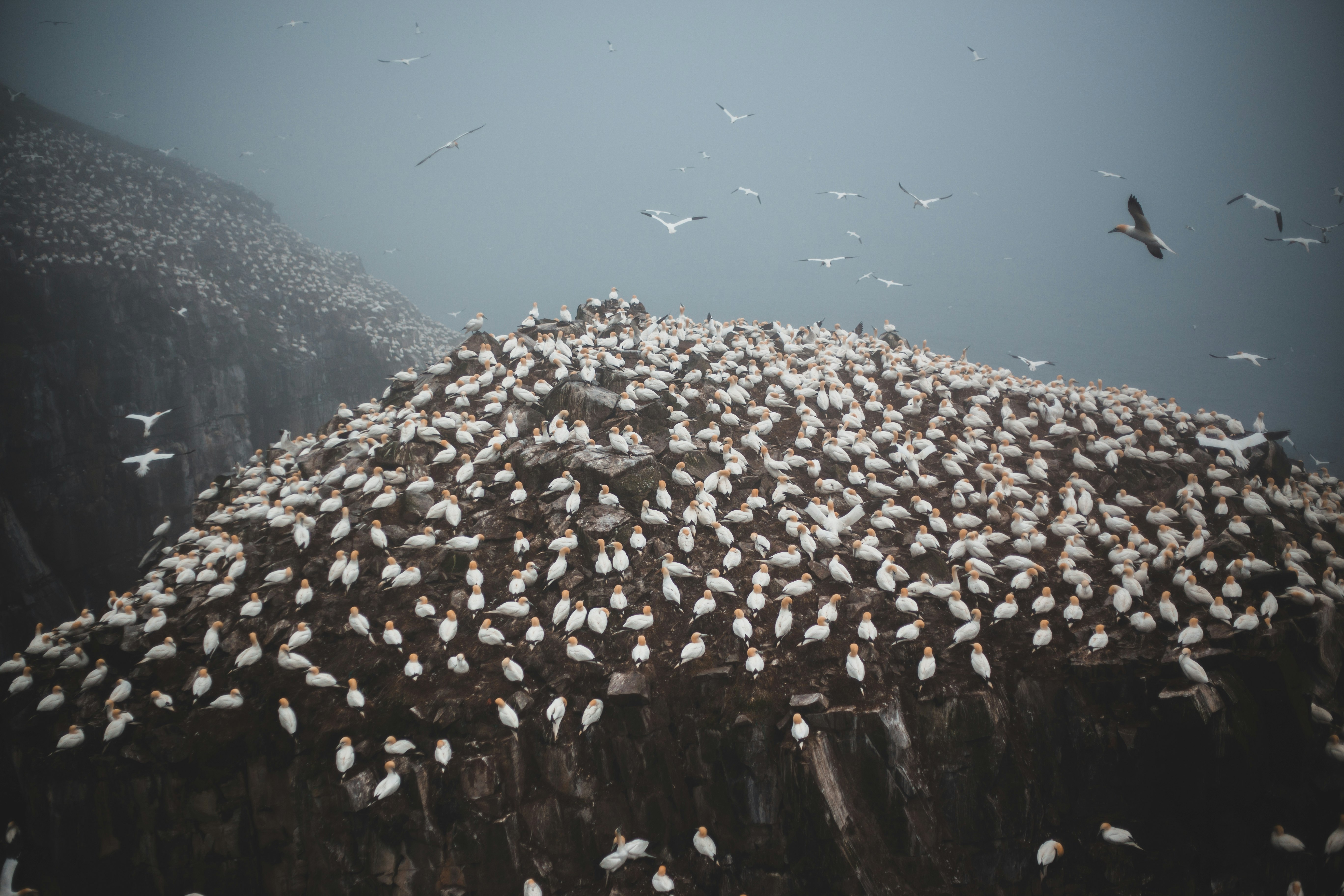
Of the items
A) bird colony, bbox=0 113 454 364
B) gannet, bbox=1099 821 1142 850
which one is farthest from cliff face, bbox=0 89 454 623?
gannet, bbox=1099 821 1142 850

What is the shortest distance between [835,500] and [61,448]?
122ft

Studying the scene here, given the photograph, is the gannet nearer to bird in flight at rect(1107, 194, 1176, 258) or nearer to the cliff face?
bird in flight at rect(1107, 194, 1176, 258)

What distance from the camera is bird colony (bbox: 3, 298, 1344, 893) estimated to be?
8.38m

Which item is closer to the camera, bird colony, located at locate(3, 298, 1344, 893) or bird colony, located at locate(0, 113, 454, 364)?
bird colony, located at locate(3, 298, 1344, 893)

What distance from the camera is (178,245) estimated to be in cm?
4056

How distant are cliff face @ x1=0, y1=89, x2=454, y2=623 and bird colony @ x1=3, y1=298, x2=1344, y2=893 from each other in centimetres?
1876

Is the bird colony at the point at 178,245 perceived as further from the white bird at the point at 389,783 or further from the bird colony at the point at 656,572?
the white bird at the point at 389,783

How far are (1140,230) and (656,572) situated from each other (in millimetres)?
11693

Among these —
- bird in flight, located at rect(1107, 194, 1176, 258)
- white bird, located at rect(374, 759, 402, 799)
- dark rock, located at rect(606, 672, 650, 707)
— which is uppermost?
bird in flight, located at rect(1107, 194, 1176, 258)

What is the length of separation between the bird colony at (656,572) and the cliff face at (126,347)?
61.6 ft

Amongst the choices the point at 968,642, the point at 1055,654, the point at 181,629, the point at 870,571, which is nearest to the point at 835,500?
the point at 870,571

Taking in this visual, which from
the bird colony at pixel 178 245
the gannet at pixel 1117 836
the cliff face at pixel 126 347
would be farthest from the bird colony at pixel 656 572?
the bird colony at pixel 178 245

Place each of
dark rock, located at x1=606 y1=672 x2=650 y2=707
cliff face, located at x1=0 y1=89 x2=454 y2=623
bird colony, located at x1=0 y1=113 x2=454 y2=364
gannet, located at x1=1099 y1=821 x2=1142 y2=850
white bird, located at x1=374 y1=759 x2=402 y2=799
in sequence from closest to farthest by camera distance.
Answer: white bird, located at x1=374 y1=759 x2=402 y2=799
gannet, located at x1=1099 y1=821 x2=1142 y2=850
dark rock, located at x1=606 y1=672 x2=650 y2=707
cliff face, located at x1=0 y1=89 x2=454 y2=623
bird colony, located at x1=0 y1=113 x2=454 y2=364

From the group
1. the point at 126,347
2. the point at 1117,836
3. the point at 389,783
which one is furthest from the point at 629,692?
the point at 126,347
